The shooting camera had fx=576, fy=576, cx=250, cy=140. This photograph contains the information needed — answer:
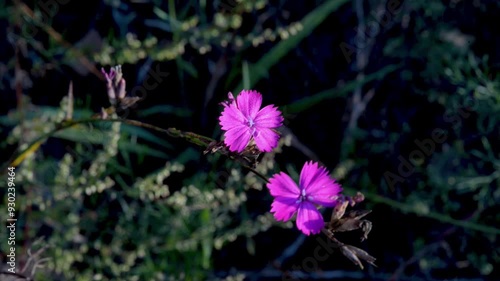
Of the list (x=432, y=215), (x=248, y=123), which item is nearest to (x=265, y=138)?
(x=248, y=123)

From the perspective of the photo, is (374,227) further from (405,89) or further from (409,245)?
(405,89)

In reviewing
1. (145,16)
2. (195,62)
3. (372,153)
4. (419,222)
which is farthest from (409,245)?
(145,16)

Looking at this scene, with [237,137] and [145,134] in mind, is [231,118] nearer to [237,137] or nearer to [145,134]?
[237,137]

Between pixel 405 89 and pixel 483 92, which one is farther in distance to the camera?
pixel 405 89

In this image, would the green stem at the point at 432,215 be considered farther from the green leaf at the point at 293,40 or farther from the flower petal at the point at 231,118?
the flower petal at the point at 231,118

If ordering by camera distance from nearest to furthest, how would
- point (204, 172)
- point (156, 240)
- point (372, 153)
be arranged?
point (156, 240) → point (204, 172) → point (372, 153)

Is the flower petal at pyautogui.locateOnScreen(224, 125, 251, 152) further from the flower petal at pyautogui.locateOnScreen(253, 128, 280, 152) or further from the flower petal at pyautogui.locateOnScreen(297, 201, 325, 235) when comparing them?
the flower petal at pyautogui.locateOnScreen(297, 201, 325, 235)
